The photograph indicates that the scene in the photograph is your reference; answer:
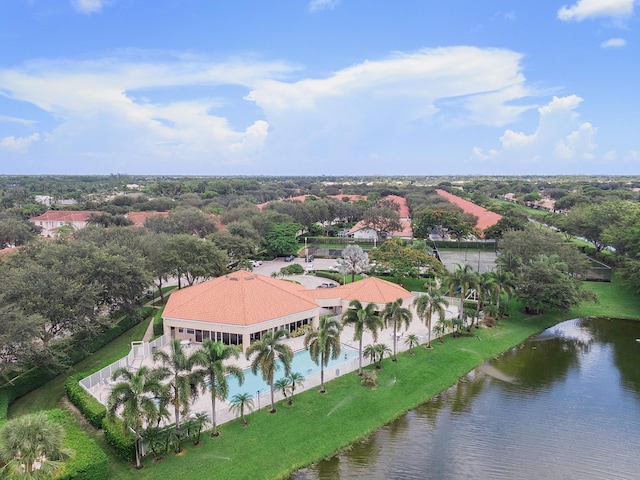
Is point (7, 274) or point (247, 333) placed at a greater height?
point (7, 274)

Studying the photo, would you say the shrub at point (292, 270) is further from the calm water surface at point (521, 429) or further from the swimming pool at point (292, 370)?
the calm water surface at point (521, 429)

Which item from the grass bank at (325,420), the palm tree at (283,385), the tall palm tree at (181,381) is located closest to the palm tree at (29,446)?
the grass bank at (325,420)

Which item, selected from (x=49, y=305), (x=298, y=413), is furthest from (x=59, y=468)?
(x=49, y=305)

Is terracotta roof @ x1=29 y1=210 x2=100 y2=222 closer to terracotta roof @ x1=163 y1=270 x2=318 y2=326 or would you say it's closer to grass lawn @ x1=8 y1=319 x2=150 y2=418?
grass lawn @ x1=8 y1=319 x2=150 y2=418

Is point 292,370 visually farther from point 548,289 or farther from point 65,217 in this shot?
point 65,217

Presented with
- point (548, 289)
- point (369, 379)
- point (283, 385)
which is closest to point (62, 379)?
point (283, 385)

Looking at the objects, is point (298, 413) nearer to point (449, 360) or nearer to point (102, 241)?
point (449, 360)
